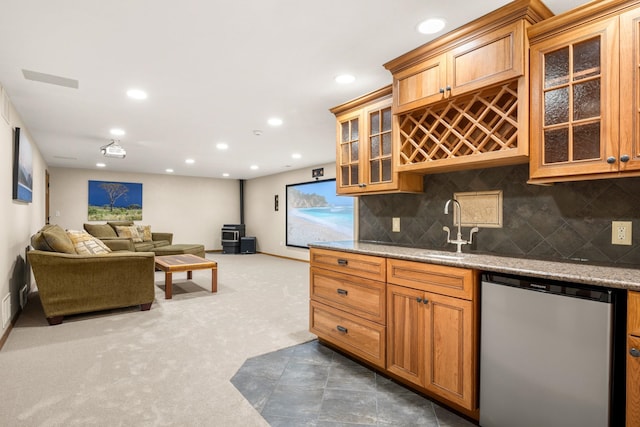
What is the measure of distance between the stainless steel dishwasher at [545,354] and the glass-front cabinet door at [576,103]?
0.66 m

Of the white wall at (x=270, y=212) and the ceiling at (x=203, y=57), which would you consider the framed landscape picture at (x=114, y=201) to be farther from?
the ceiling at (x=203, y=57)

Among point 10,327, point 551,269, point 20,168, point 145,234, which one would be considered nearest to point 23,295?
point 10,327

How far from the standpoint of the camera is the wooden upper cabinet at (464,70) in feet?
5.95

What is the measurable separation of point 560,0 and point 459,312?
5.82ft

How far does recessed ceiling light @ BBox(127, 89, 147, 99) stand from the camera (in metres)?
3.02

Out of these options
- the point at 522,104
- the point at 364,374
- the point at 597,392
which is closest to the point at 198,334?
the point at 364,374

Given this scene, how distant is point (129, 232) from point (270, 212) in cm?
351

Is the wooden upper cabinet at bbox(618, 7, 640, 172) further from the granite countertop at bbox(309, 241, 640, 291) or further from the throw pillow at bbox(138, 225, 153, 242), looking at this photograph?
the throw pillow at bbox(138, 225, 153, 242)

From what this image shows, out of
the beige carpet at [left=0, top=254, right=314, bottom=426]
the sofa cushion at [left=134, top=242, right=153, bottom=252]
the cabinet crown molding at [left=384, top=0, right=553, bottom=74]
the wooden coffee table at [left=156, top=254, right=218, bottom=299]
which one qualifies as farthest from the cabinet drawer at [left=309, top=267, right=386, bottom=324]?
the sofa cushion at [left=134, top=242, right=153, bottom=252]

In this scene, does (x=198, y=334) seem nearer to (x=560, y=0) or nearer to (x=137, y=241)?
(x=560, y=0)

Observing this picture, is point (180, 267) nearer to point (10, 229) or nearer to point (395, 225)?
point (10, 229)

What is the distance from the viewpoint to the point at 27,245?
14.2 ft

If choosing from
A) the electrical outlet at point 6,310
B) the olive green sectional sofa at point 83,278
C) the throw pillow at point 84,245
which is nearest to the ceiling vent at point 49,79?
the olive green sectional sofa at point 83,278

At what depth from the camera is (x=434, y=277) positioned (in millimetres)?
1924
